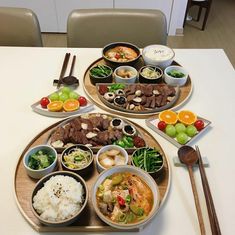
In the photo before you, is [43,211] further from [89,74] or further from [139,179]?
[89,74]

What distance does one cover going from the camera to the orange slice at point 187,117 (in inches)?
46.4

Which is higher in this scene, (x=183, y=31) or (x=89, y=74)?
(x=89, y=74)

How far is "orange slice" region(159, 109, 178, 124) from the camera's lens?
1.17m

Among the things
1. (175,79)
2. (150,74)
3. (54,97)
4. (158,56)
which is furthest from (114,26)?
(54,97)

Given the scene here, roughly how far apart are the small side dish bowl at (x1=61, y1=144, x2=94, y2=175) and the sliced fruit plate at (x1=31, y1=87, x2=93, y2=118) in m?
0.26

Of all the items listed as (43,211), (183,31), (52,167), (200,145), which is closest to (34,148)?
(52,167)

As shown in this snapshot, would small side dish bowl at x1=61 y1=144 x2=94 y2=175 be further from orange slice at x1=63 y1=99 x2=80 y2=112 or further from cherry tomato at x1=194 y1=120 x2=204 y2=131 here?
cherry tomato at x1=194 y1=120 x2=204 y2=131

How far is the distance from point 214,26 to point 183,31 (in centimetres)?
55

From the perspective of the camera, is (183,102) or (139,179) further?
(183,102)

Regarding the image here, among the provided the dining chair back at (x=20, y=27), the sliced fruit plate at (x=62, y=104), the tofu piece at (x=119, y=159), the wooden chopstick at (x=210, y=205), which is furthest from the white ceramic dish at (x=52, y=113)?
the dining chair back at (x=20, y=27)

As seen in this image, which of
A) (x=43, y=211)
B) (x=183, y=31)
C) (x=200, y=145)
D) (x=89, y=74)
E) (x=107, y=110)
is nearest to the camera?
(x=43, y=211)

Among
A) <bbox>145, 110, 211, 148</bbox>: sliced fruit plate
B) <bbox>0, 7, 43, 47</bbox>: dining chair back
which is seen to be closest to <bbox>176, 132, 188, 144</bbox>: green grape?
<bbox>145, 110, 211, 148</bbox>: sliced fruit plate

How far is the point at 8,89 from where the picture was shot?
1357 millimetres

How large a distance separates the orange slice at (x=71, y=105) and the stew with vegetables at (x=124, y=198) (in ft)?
1.49
